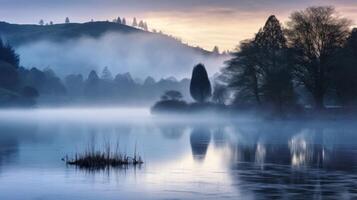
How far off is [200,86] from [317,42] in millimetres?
30443

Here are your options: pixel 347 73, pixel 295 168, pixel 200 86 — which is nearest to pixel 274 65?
pixel 347 73

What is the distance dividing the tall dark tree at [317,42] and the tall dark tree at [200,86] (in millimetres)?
27849

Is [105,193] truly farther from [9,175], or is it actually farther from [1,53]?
[1,53]

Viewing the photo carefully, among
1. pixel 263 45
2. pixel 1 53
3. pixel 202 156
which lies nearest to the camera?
pixel 202 156

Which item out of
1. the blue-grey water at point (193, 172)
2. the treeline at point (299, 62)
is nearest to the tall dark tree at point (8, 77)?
the treeline at point (299, 62)

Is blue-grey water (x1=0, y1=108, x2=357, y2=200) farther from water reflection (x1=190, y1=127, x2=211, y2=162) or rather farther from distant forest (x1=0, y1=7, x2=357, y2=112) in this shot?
distant forest (x1=0, y1=7, x2=357, y2=112)

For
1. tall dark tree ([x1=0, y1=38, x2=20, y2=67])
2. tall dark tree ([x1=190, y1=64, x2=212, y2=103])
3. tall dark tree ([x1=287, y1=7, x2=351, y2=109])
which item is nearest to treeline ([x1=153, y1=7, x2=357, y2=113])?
tall dark tree ([x1=287, y1=7, x2=351, y2=109])

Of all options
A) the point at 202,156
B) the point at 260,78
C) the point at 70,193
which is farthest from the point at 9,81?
the point at 70,193

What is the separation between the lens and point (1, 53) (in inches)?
7431

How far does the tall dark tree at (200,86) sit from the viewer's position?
110m

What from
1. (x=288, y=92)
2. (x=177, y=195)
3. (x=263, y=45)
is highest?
(x=263, y=45)

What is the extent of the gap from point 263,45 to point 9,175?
62.6 metres

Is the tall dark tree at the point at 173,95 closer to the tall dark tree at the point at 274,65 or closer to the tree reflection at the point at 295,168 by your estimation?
the tall dark tree at the point at 274,65

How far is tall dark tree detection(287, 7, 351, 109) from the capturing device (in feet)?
268
